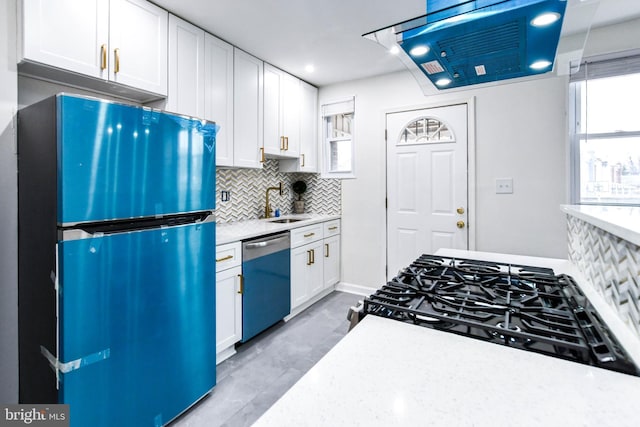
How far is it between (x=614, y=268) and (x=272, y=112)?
2.85 metres

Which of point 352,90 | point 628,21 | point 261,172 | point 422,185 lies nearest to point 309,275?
point 261,172

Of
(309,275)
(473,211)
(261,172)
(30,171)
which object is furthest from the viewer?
(261,172)

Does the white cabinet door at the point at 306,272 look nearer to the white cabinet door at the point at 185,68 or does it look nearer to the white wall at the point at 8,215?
the white cabinet door at the point at 185,68

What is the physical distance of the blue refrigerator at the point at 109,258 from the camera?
4.26ft

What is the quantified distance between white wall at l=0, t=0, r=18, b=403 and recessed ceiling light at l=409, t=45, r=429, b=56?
188 centimetres

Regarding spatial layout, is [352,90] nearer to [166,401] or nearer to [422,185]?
[422,185]

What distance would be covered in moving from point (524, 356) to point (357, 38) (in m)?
2.64

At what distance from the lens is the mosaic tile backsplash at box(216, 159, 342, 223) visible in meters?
3.08

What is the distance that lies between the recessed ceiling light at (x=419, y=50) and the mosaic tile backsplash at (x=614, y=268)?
2.73ft

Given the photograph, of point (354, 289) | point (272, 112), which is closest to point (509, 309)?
point (272, 112)

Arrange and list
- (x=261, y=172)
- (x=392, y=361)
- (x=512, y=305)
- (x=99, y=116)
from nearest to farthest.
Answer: (x=392, y=361), (x=512, y=305), (x=99, y=116), (x=261, y=172)

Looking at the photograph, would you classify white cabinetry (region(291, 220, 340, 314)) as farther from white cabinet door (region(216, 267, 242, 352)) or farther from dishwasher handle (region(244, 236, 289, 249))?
white cabinet door (region(216, 267, 242, 352))

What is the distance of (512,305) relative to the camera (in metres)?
0.92

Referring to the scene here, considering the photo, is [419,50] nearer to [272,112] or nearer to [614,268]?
[614,268]
